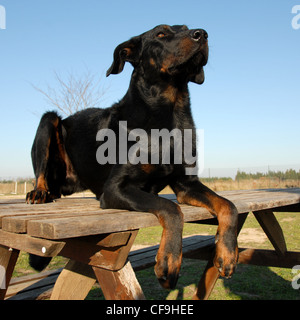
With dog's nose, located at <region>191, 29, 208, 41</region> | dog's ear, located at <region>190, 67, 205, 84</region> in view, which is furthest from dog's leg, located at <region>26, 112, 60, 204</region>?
dog's nose, located at <region>191, 29, 208, 41</region>

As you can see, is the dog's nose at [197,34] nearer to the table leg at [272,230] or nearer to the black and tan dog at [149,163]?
the black and tan dog at [149,163]

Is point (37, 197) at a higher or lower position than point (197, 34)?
lower

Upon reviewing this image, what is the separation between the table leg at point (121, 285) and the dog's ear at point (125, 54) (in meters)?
1.70

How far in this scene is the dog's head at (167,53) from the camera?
2.41 meters

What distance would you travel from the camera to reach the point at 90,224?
1.28m

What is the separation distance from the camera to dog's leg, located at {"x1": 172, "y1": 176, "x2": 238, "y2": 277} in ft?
5.74

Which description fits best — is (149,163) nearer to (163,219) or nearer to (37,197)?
(163,219)

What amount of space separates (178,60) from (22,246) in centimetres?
172

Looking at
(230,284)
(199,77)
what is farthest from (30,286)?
(230,284)

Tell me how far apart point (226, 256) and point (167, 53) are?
5.13 feet

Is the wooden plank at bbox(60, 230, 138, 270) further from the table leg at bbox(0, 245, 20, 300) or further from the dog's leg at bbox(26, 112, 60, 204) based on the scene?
the dog's leg at bbox(26, 112, 60, 204)

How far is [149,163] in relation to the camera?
2.19 meters
